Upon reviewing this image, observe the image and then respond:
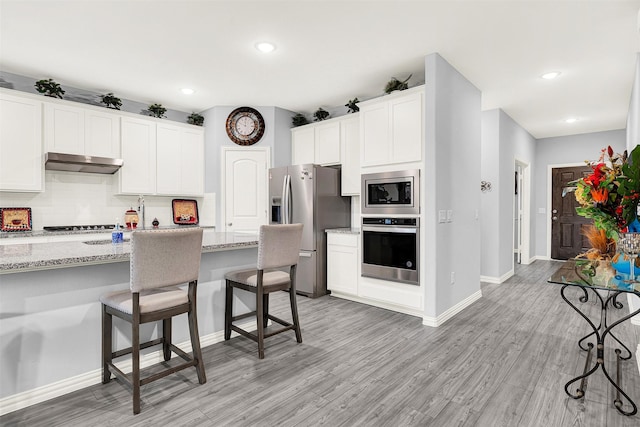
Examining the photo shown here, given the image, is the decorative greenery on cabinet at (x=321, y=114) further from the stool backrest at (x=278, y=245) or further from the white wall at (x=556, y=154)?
the white wall at (x=556, y=154)

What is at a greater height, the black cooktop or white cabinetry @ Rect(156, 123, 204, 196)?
white cabinetry @ Rect(156, 123, 204, 196)

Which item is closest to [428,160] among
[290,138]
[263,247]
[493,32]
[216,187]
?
[493,32]

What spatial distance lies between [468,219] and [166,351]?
11.3 ft

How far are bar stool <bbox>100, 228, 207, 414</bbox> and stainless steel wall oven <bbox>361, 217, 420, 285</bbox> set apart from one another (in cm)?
219

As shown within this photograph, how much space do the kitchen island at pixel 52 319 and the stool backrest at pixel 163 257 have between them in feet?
0.95

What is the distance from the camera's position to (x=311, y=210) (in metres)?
4.37

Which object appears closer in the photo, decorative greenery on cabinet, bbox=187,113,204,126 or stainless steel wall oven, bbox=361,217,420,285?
stainless steel wall oven, bbox=361,217,420,285

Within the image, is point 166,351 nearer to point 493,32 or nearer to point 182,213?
point 182,213

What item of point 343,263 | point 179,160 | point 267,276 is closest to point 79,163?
point 179,160

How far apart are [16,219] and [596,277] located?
208 inches

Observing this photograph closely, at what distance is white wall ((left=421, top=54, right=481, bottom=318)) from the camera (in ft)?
11.0

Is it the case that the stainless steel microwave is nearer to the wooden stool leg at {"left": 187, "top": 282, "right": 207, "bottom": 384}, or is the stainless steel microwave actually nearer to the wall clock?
the wall clock

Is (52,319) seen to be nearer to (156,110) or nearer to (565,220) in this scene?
(156,110)

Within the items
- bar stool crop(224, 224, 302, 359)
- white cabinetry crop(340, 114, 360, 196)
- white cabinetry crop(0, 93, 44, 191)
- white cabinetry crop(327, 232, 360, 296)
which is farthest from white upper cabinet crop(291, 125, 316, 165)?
white cabinetry crop(0, 93, 44, 191)
